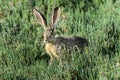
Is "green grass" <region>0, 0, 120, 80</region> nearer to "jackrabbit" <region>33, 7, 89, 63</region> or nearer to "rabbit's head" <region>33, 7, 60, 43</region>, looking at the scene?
"jackrabbit" <region>33, 7, 89, 63</region>

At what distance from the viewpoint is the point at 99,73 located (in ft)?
16.9

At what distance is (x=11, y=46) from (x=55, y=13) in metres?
0.82

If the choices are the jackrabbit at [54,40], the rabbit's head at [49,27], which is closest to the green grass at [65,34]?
the jackrabbit at [54,40]

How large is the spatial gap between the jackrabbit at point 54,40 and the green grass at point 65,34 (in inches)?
6.0

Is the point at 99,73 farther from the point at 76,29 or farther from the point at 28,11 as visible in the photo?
the point at 28,11

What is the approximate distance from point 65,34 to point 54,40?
2.29ft

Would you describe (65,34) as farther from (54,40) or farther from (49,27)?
(49,27)

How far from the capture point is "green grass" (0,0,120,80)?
5387mm

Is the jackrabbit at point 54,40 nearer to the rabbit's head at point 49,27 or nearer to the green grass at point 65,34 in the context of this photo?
the rabbit's head at point 49,27

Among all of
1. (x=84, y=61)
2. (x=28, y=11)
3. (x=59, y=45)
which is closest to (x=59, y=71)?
(x=84, y=61)

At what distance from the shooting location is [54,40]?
20.2ft

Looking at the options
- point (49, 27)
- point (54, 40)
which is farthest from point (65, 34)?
point (49, 27)

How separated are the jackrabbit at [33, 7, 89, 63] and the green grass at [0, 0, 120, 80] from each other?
0.15m

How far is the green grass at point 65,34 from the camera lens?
539cm
